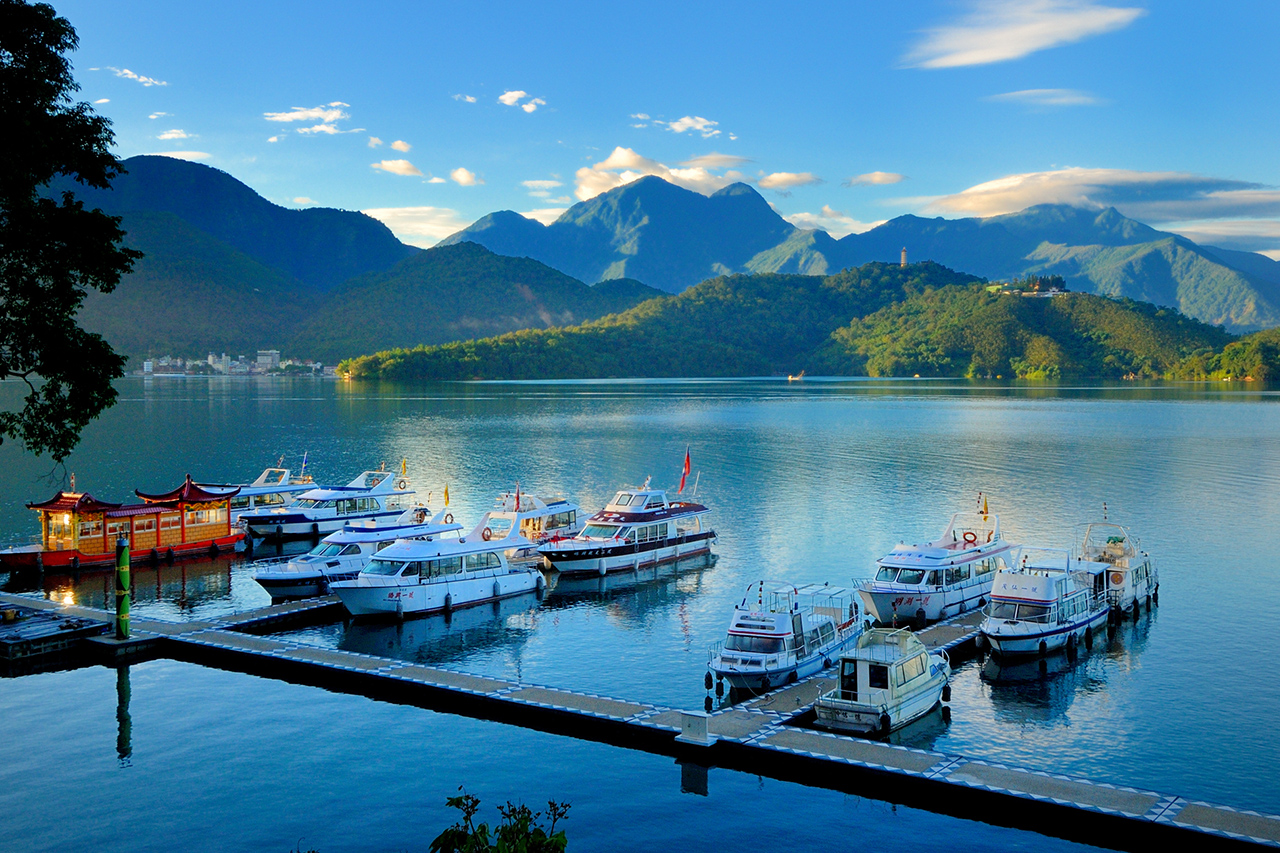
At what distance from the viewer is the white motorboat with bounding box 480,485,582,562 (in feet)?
156

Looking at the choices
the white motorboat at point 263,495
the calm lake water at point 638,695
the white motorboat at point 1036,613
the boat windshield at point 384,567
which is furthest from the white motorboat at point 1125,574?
the white motorboat at point 263,495

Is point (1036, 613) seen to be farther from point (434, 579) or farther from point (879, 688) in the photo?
point (434, 579)

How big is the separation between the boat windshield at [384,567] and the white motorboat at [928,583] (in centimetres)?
1806

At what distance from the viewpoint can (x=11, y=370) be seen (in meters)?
23.2

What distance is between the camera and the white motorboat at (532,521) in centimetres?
4766

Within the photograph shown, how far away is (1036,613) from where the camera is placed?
3322 centimetres

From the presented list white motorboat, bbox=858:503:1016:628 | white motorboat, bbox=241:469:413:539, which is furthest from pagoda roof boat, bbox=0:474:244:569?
white motorboat, bbox=858:503:1016:628

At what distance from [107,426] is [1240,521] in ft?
415

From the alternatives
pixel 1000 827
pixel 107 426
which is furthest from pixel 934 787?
pixel 107 426

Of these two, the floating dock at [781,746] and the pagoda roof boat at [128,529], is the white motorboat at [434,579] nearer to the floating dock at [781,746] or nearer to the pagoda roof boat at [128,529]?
the floating dock at [781,746]

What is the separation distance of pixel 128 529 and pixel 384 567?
55.4 feet

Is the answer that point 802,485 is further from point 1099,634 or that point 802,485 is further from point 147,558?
point 147,558

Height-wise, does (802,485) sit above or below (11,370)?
below

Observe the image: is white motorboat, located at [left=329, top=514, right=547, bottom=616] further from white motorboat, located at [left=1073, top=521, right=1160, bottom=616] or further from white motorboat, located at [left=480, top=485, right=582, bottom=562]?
white motorboat, located at [left=1073, top=521, right=1160, bottom=616]
